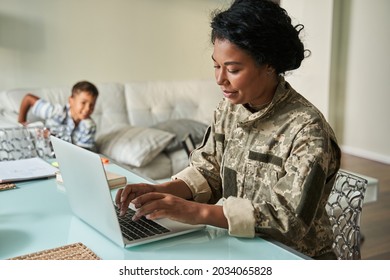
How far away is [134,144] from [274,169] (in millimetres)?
1608

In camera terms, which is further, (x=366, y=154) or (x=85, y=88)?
(x=366, y=154)

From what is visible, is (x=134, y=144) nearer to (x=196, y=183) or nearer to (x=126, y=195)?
(x=196, y=183)

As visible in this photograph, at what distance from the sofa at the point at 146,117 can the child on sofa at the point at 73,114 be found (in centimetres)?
7

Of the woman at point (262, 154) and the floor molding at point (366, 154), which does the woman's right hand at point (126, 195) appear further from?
the floor molding at point (366, 154)

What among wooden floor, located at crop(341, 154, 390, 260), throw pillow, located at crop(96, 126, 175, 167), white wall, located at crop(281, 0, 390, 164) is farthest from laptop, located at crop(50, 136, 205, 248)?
white wall, located at crop(281, 0, 390, 164)

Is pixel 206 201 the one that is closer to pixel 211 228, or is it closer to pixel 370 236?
pixel 211 228

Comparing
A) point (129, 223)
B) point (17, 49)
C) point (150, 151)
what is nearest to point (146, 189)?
point (129, 223)

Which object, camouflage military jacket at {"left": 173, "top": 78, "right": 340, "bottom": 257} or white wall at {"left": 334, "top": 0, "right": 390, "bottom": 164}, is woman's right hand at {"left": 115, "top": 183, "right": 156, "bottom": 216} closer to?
camouflage military jacket at {"left": 173, "top": 78, "right": 340, "bottom": 257}

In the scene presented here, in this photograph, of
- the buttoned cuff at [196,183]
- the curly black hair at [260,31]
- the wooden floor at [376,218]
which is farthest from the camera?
the wooden floor at [376,218]

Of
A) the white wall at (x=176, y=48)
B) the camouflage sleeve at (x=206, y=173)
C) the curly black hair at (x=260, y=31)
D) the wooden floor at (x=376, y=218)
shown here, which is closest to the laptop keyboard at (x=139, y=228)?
the camouflage sleeve at (x=206, y=173)

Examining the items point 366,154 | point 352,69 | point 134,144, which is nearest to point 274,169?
point 134,144

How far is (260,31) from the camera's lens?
0.97m

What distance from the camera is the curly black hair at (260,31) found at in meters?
0.97

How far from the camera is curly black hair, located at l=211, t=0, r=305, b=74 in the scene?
97 centimetres
